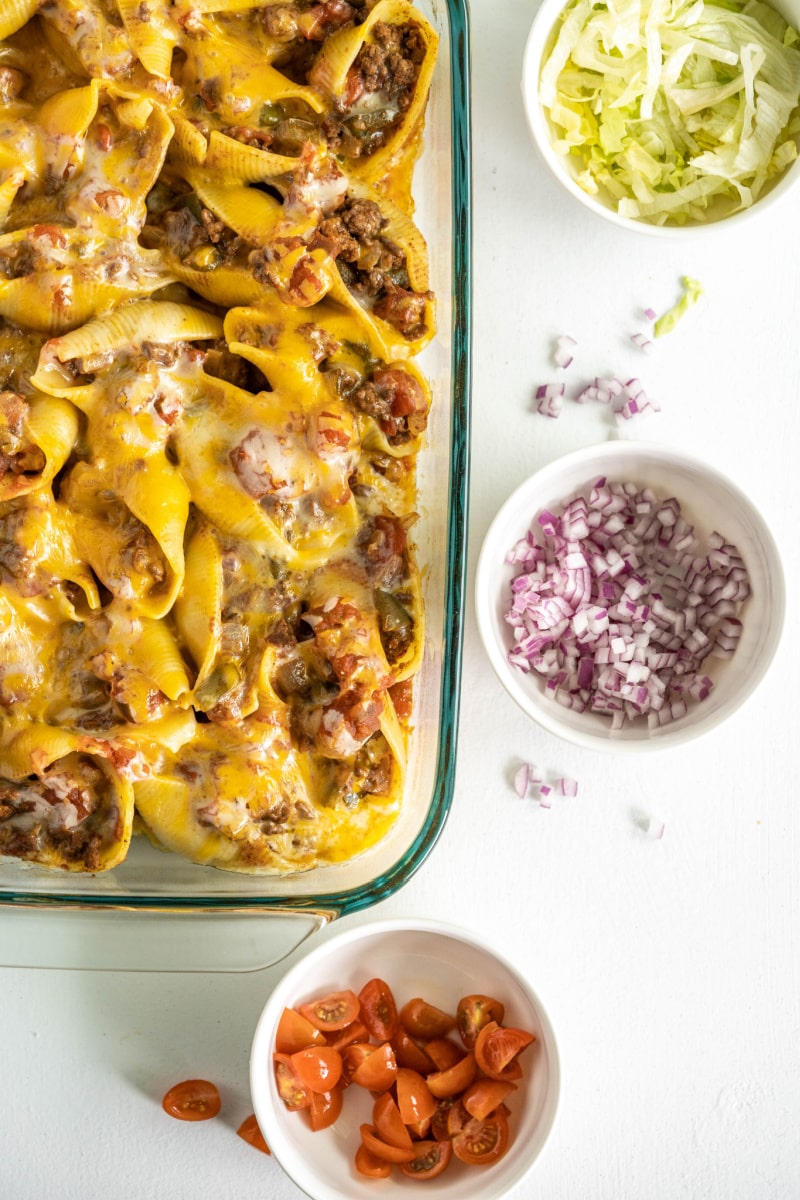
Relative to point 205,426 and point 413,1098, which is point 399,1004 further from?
point 205,426

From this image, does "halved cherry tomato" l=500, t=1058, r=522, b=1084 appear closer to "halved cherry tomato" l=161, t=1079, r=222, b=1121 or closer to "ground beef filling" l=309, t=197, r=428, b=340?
"halved cherry tomato" l=161, t=1079, r=222, b=1121

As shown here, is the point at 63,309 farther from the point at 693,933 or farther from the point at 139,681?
the point at 693,933

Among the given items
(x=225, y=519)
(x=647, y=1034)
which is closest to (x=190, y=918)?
(x=225, y=519)

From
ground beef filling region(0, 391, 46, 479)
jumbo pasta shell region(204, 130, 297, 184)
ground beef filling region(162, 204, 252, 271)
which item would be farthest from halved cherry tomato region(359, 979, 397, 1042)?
jumbo pasta shell region(204, 130, 297, 184)

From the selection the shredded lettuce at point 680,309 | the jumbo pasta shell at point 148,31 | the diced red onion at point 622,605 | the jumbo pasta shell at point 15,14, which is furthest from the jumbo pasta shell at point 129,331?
the shredded lettuce at point 680,309

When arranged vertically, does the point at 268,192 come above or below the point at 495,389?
above

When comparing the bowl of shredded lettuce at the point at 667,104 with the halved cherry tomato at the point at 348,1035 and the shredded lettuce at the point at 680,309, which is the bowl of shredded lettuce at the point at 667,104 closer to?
the shredded lettuce at the point at 680,309

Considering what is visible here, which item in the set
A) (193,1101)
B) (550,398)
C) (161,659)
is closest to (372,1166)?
(193,1101)
